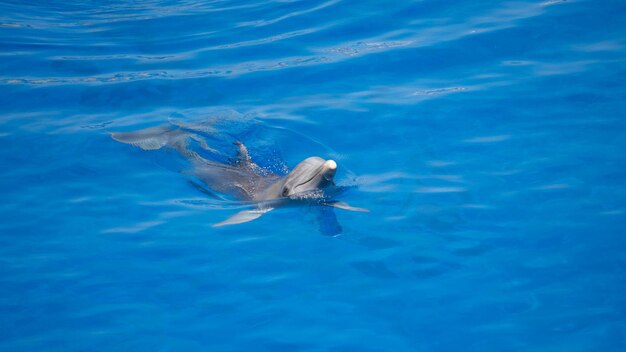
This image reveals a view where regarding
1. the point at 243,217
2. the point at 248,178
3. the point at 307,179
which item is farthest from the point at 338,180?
the point at 243,217

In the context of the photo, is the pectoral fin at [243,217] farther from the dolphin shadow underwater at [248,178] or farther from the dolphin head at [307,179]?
the dolphin head at [307,179]

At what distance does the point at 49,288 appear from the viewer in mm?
5598

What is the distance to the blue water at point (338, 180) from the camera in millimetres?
5184

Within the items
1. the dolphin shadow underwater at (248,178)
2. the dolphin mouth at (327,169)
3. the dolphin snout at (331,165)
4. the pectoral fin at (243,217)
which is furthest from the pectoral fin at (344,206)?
the pectoral fin at (243,217)

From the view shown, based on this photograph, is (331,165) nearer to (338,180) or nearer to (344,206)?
(344,206)

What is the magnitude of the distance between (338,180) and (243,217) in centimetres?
126

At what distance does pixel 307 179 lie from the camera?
644cm

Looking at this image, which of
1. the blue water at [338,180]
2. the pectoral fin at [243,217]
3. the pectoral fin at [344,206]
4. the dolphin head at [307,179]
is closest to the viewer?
the blue water at [338,180]

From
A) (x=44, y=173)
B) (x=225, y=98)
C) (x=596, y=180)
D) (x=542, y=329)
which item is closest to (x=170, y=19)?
(x=225, y=98)

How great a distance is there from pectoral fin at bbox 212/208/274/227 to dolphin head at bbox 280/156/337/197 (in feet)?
1.07

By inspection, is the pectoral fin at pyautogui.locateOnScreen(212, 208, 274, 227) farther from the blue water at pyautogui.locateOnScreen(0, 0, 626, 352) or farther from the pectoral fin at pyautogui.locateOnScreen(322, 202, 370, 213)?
the pectoral fin at pyautogui.locateOnScreen(322, 202, 370, 213)

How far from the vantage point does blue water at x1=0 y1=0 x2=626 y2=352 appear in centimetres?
518

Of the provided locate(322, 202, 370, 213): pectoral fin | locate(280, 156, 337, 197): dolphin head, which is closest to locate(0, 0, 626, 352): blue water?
locate(322, 202, 370, 213): pectoral fin

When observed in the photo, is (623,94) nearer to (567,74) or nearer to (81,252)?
(567,74)
